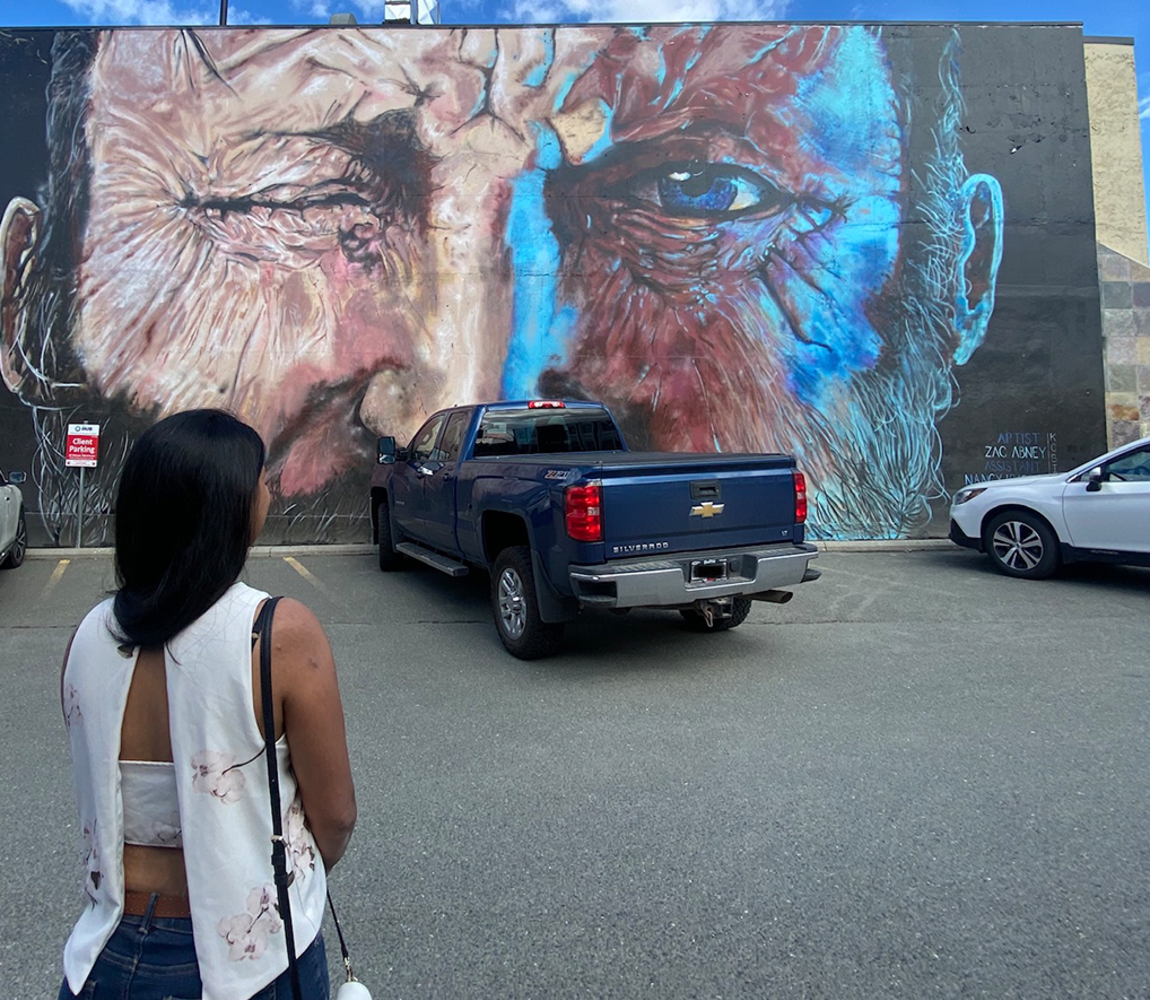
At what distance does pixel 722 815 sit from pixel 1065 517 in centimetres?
668

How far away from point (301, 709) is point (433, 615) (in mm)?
6202

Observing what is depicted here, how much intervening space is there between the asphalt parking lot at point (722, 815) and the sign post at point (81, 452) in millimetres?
5900

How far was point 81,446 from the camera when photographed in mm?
11852

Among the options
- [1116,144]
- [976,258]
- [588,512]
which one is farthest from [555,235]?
[1116,144]

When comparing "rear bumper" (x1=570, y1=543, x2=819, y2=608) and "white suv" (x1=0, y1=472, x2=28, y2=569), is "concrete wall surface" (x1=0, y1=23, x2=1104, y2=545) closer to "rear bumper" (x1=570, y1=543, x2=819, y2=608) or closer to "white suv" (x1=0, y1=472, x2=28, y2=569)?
"white suv" (x1=0, y1=472, x2=28, y2=569)

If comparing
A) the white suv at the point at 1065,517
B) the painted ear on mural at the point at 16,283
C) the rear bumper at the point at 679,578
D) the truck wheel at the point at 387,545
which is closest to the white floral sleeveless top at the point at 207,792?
the rear bumper at the point at 679,578

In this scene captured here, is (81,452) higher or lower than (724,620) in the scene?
higher

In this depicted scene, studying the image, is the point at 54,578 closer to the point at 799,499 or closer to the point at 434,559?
the point at 434,559

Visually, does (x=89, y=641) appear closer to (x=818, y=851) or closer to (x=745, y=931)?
(x=745, y=931)

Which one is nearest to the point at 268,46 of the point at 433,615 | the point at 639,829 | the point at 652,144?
the point at 652,144

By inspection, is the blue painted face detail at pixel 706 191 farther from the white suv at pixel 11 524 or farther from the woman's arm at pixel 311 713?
the woman's arm at pixel 311 713

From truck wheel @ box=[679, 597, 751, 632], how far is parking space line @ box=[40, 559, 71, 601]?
6588mm

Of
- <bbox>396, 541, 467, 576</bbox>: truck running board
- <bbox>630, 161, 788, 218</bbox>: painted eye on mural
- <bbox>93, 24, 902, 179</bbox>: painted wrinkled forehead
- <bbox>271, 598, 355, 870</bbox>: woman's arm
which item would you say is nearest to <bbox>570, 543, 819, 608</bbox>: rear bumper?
<bbox>396, 541, 467, 576</bbox>: truck running board

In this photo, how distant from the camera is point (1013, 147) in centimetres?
1254
